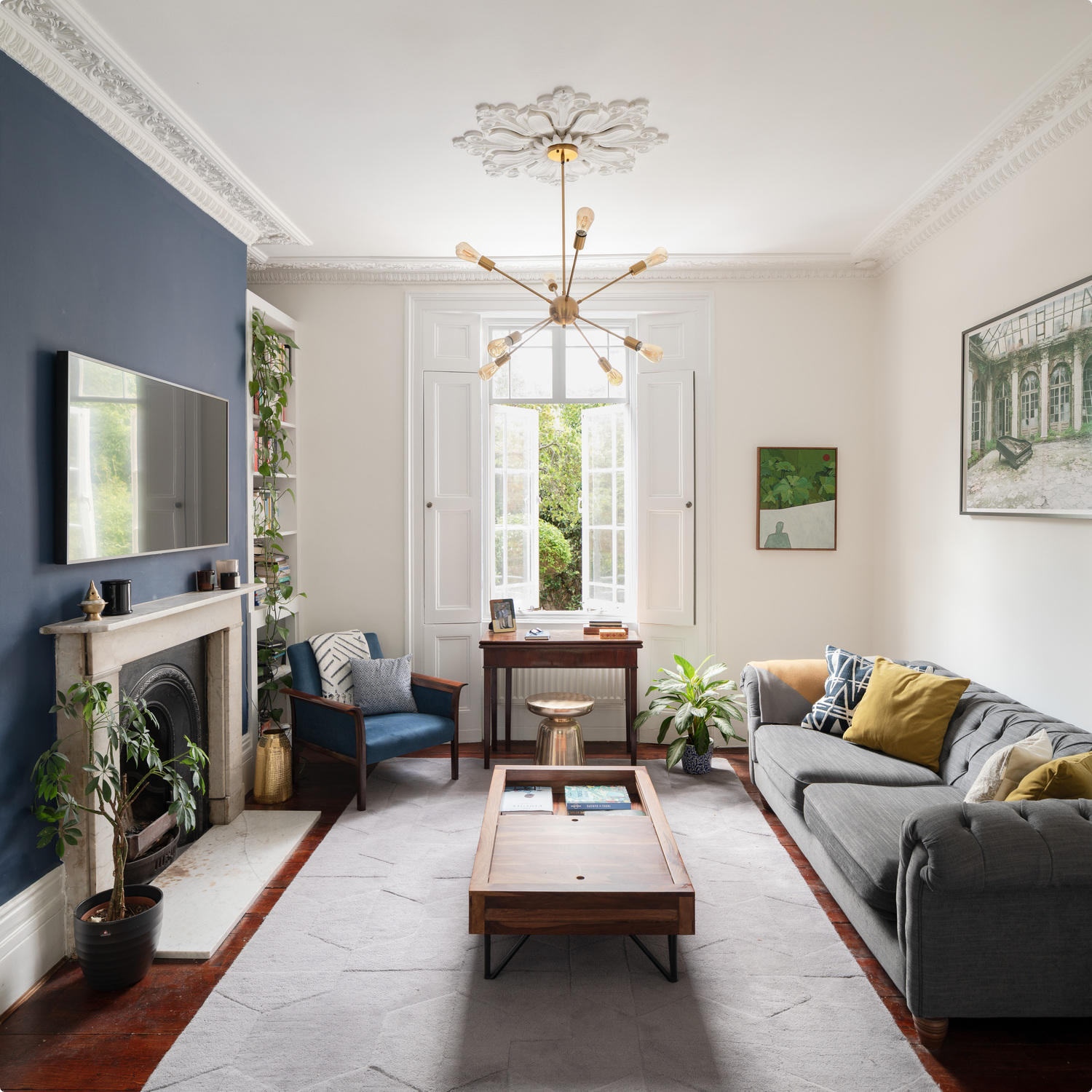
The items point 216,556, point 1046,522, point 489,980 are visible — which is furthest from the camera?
point 216,556

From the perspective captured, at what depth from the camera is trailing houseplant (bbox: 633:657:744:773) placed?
4309 millimetres

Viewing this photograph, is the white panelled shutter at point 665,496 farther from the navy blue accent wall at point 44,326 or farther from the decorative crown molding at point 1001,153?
the navy blue accent wall at point 44,326

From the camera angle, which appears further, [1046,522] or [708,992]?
[1046,522]

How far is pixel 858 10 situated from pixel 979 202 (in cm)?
160

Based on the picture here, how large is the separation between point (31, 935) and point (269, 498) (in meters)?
2.58

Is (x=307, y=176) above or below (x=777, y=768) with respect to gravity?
above

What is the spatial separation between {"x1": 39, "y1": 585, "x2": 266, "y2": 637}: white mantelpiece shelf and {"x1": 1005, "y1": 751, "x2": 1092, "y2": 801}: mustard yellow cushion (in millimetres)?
2904

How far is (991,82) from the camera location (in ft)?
8.96

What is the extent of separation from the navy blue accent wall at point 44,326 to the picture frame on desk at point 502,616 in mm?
1991

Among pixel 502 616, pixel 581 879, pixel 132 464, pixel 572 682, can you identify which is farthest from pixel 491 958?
pixel 572 682

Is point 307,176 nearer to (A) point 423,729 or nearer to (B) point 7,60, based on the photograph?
(B) point 7,60

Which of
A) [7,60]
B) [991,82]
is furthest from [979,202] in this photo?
[7,60]

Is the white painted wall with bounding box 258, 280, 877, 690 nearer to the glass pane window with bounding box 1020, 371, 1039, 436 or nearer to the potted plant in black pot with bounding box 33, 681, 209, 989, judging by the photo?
the glass pane window with bounding box 1020, 371, 1039, 436

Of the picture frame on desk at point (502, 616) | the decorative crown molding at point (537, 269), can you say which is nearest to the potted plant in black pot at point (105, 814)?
the picture frame on desk at point (502, 616)
